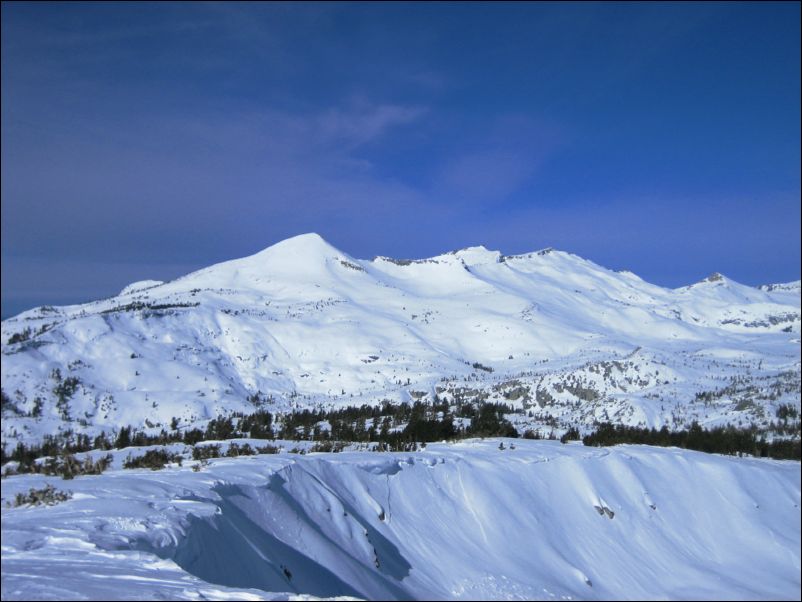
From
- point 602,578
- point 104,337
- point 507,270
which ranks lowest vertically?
point 602,578

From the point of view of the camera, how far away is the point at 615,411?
50.3 meters

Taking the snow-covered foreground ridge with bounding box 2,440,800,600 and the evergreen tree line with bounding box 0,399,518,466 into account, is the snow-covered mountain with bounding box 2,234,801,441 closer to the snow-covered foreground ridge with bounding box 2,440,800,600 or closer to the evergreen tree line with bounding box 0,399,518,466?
the evergreen tree line with bounding box 0,399,518,466

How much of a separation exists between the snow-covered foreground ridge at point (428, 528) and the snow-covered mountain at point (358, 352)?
14592mm

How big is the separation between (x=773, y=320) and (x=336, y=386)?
168863 millimetres

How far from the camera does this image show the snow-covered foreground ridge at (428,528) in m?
6.12

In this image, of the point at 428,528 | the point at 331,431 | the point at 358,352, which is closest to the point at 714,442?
the point at 331,431

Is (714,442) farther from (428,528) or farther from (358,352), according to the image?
(358,352)

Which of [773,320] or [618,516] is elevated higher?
[773,320]

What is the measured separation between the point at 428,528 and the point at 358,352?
7437 cm

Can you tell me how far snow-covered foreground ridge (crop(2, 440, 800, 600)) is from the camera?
6.12 metres

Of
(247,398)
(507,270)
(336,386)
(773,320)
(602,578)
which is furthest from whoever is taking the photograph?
(773,320)

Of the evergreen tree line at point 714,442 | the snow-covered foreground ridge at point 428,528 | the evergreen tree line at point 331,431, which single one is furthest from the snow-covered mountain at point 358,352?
the snow-covered foreground ridge at point 428,528

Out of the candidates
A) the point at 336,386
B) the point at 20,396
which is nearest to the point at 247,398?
the point at 336,386

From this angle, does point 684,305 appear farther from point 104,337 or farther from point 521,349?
point 104,337
